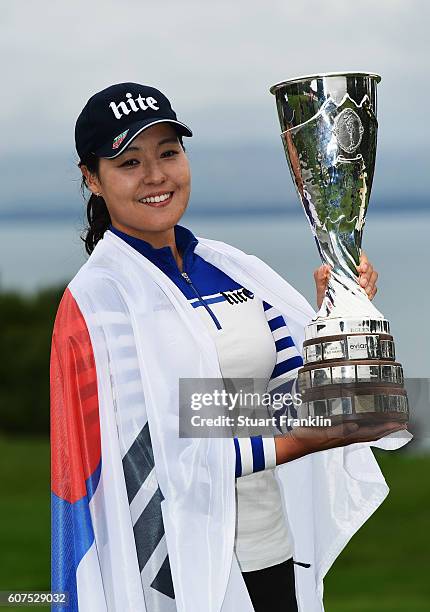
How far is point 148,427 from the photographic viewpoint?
2064 mm

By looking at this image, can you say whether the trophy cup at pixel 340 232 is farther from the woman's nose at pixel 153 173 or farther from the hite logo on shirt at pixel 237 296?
the woman's nose at pixel 153 173

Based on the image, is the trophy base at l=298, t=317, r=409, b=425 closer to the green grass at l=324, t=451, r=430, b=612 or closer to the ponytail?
the ponytail

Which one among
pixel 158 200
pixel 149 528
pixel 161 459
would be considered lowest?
pixel 149 528

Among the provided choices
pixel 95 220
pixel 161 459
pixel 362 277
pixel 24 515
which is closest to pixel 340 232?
pixel 362 277

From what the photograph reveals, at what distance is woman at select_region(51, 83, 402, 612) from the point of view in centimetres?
203

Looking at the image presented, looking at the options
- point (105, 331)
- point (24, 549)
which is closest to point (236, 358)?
point (105, 331)

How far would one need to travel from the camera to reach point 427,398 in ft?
7.54

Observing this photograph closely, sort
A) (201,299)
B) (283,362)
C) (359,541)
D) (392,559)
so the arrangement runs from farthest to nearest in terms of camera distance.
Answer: (359,541) → (392,559) → (283,362) → (201,299)

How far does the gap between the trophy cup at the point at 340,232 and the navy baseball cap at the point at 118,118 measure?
0.30 metres

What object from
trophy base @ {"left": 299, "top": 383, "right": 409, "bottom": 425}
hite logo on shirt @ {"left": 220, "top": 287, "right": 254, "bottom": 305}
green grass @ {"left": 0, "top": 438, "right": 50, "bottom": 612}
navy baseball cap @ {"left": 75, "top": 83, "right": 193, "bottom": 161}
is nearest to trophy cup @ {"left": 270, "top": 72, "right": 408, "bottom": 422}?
trophy base @ {"left": 299, "top": 383, "right": 409, "bottom": 425}

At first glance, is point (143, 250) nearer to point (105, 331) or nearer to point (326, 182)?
point (105, 331)

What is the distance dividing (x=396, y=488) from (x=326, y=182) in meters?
8.22

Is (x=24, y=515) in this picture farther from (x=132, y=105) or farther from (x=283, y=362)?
(x=132, y=105)

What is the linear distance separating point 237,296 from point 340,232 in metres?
0.26
